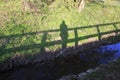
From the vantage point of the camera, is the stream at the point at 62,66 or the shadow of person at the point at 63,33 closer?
the stream at the point at 62,66

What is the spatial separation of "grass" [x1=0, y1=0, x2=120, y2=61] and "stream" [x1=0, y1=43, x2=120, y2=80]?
48.2 inches

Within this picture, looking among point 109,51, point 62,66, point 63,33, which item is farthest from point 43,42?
point 109,51

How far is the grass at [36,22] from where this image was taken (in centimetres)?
1731

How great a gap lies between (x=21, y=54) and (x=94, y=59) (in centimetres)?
536

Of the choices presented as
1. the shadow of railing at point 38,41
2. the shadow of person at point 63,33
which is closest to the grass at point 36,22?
the shadow of railing at point 38,41

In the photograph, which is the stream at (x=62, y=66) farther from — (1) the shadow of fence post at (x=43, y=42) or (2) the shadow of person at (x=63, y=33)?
(2) the shadow of person at (x=63, y=33)

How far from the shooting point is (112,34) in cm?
2422

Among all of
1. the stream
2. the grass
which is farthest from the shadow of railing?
the stream

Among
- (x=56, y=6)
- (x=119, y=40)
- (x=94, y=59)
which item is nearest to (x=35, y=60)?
(x=94, y=59)

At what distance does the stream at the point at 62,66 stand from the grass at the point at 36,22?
122 centimetres

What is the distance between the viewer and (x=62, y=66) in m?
17.0

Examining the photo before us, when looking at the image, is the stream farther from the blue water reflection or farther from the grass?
the grass

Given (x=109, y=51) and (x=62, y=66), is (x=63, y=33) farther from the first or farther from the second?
(x=62, y=66)

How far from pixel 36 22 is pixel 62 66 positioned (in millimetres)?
5057
